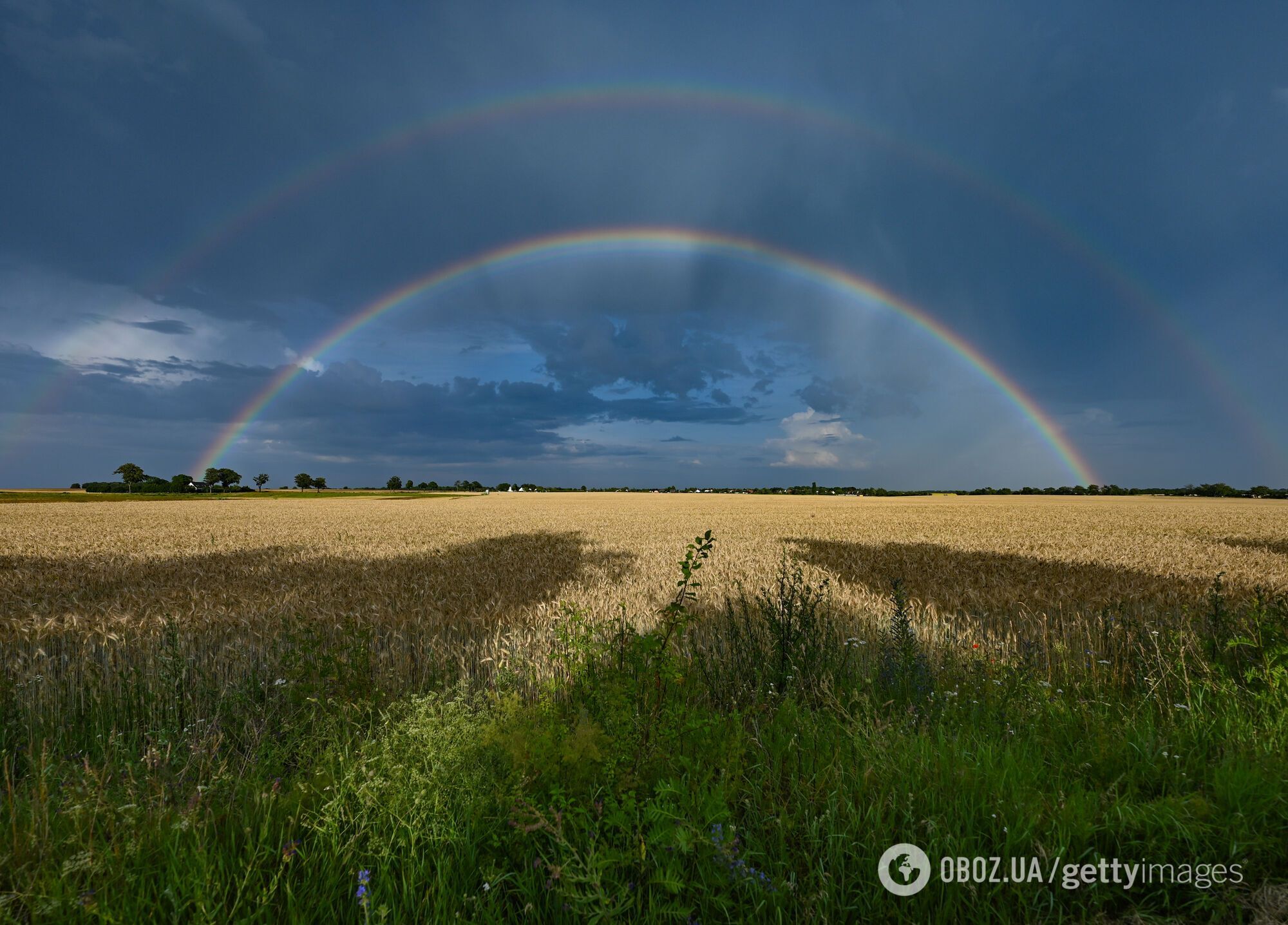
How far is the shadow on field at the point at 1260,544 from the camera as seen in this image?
20303mm

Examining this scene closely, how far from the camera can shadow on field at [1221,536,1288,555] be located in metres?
20.3

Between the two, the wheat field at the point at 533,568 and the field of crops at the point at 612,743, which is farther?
the wheat field at the point at 533,568

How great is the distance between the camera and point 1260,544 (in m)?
22.7

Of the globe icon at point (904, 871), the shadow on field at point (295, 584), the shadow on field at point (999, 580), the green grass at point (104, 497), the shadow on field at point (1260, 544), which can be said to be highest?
the shadow on field at point (1260, 544)

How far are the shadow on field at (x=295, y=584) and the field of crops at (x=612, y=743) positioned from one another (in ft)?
0.72

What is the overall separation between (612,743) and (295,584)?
1230 centimetres

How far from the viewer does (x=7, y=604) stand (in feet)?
35.0

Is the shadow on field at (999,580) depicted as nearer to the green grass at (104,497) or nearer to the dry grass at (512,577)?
the dry grass at (512,577)

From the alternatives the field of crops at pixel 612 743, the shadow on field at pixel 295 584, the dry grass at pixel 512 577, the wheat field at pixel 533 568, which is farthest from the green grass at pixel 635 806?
→ the wheat field at pixel 533 568

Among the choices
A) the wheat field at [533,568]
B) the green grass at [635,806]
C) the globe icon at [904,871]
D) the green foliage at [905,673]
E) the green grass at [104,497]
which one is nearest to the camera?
the green grass at [635,806]

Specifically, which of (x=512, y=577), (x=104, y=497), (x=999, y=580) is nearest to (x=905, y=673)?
(x=999, y=580)

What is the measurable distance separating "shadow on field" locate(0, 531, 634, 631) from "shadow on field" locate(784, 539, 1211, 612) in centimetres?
687

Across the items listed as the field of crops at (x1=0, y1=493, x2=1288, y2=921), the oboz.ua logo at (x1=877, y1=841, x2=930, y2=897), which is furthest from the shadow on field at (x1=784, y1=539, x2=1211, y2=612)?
the oboz.ua logo at (x1=877, y1=841, x2=930, y2=897)

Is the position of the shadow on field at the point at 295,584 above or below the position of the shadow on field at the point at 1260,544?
below
